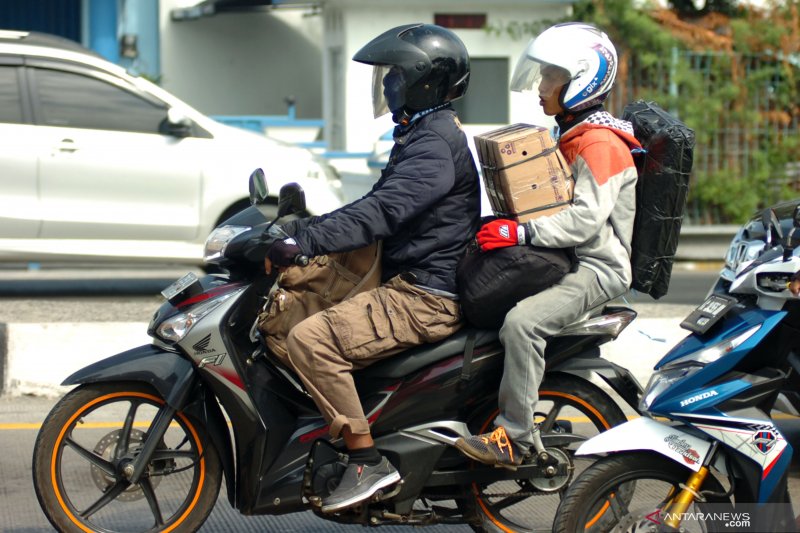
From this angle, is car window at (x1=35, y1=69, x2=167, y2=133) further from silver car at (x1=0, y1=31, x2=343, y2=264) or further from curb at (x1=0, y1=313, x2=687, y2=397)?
curb at (x1=0, y1=313, x2=687, y2=397)

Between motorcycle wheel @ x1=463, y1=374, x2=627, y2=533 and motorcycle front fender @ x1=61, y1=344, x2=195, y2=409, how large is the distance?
1060 millimetres

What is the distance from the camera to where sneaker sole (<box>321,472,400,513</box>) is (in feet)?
13.0

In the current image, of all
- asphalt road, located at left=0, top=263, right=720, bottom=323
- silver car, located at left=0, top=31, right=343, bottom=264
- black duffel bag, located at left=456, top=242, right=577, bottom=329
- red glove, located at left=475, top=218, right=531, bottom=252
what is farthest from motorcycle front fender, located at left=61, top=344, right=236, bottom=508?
silver car, located at left=0, top=31, right=343, bottom=264

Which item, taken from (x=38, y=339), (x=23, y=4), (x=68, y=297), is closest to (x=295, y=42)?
(x=23, y=4)

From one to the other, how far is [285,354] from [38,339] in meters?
2.97

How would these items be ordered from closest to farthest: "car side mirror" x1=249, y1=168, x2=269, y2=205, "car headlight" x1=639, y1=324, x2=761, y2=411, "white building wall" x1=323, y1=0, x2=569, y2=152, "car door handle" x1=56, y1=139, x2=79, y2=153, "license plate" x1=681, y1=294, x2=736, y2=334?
"car headlight" x1=639, y1=324, x2=761, y2=411 → "license plate" x1=681, y1=294, x2=736, y2=334 → "car side mirror" x1=249, y1=168, x2=269, y2=205 → "car door handle" x1=56, y1=139, x2=79, y2=153 → "white building wall" x1=323, y1=0, x2=569, y2=152

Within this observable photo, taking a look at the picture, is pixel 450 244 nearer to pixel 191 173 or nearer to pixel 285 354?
pixel 285 354

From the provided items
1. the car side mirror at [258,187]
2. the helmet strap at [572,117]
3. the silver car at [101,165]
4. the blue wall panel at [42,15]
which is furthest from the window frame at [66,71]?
the blue wall panel at [42,15]

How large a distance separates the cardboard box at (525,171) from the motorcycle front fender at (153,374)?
1.24m

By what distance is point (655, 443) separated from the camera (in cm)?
351

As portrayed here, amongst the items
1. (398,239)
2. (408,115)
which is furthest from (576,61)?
(398,239)

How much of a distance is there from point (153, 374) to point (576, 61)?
1835 millimetres

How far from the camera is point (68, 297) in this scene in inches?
394

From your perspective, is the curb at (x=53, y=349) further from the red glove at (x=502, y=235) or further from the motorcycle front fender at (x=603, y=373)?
the red glove at (x=502, y=235)
